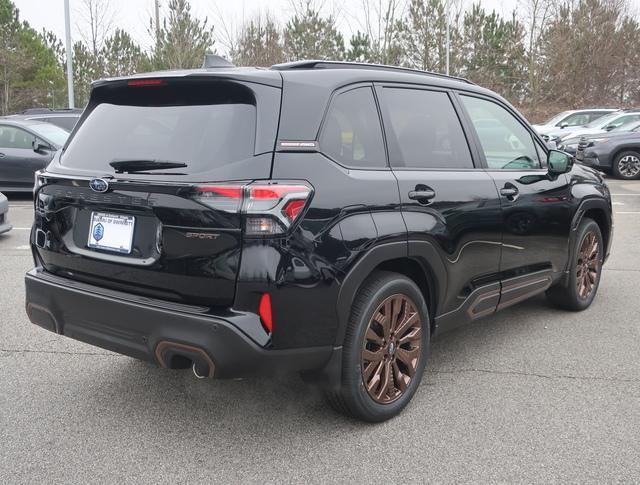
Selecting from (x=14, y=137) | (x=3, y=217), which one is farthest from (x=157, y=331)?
(x=14, y=137)

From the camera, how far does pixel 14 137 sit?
1258cm

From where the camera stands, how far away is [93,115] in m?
3.39

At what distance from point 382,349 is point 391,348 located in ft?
0.25

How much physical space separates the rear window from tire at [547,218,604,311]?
123 inches

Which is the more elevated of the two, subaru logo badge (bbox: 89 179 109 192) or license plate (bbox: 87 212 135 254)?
subaru logo badge (bbox: 89 179 109 192)

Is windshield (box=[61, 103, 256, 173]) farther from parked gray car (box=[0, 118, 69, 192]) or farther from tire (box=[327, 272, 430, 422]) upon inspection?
parked gray car (box=[0, 118, 69, 192])

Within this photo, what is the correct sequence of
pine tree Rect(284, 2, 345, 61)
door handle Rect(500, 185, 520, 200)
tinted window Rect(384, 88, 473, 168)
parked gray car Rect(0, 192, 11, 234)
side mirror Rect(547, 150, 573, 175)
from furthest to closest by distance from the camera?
pine tree Rect(284, 2, 345, 61) < parked gray car Rect(0, 192, 11, 234) < side mirror Rect(547, 150, 573, 175) < door handle Rect(500, 185, 520, 200) < tinted window Rect(384, 88, 473, 168)

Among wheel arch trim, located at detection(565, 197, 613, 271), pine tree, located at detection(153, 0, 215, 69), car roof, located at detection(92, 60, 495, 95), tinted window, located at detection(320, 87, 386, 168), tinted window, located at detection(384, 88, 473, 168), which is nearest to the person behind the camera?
car roof, located at detection(92, 60, 495, 95)

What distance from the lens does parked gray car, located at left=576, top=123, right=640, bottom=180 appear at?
595 inches

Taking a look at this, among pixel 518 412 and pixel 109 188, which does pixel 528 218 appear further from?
pixel 109 188

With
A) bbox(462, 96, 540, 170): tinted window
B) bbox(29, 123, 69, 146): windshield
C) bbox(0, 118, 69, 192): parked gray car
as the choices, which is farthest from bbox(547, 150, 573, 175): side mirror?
bbox(29, 123, 69, 146): windshield

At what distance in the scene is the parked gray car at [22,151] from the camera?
485 inches

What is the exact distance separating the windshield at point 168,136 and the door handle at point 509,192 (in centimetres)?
186

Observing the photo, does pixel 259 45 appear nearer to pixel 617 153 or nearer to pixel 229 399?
pixel 617 153
